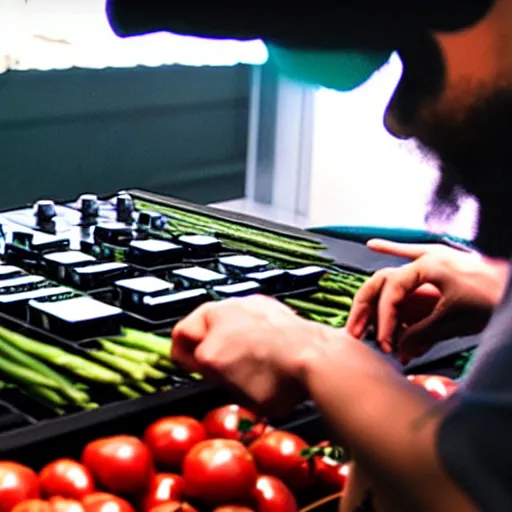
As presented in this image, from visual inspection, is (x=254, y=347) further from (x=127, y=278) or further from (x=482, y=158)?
(x=127, y=278)

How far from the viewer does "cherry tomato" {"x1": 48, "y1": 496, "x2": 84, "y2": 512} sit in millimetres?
863

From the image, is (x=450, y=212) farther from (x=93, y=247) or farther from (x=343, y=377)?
(x=93, y=247)

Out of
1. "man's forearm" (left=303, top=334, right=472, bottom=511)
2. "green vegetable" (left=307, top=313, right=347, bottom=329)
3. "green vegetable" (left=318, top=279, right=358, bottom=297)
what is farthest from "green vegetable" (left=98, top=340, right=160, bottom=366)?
"man's forearm" (left=303, top=334, right=472, bottom=511)

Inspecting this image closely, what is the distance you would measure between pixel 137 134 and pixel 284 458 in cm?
162

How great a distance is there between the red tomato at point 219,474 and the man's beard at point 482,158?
19.4 inches

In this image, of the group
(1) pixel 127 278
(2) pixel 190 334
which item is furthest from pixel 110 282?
(2) pixel 190 334

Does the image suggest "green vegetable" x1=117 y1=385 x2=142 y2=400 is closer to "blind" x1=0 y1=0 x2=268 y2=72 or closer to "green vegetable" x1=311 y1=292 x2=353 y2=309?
"green vegetable" x1=311 y1=292 x2=353 y2=309

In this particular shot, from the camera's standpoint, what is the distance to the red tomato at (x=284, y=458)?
3.22ft

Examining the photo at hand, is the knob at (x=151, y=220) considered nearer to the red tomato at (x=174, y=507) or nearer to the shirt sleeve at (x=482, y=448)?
the red tomato at (x=174, y=507)

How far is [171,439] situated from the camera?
991mm

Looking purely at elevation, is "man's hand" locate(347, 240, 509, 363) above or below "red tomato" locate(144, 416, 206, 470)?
above

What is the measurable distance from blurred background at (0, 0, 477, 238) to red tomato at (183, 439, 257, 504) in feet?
1.28

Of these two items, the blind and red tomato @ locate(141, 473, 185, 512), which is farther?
the blind

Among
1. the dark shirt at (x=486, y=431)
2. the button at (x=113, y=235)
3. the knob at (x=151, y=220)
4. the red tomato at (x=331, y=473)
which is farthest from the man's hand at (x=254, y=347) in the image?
the knob at (x=151, y=220)
